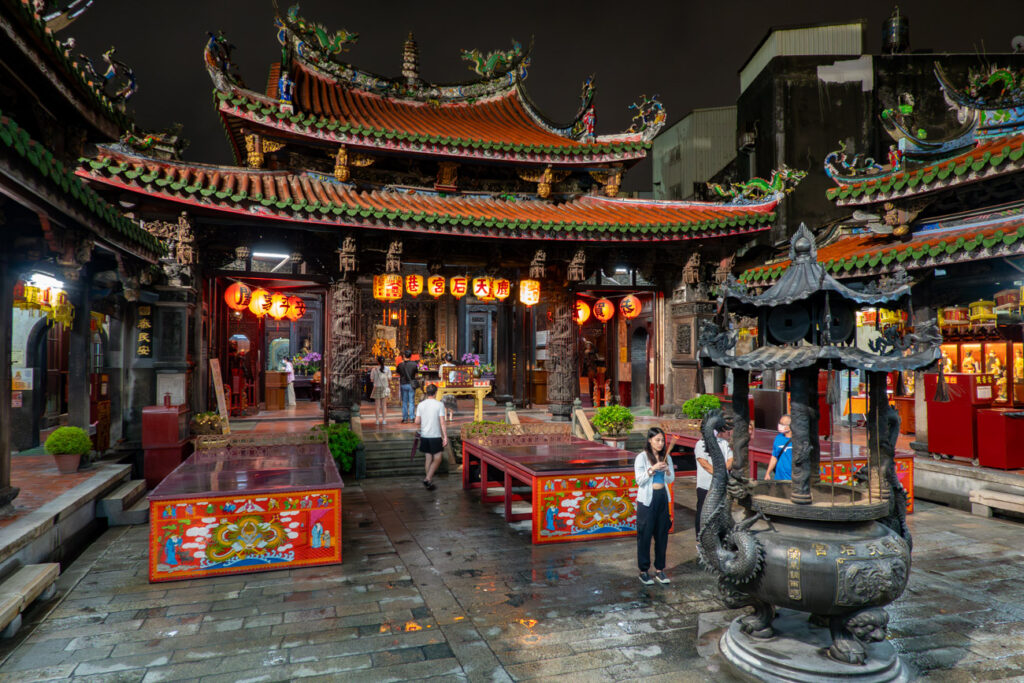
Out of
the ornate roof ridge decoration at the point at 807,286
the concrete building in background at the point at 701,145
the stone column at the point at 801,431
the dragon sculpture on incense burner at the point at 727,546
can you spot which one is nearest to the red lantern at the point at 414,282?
the ornate roof ridge decoration at the point at 807,286

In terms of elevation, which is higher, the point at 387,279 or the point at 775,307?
the point at 387,279

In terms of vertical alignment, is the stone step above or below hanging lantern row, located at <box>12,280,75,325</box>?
below

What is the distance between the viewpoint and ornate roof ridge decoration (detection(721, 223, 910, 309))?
4.25m

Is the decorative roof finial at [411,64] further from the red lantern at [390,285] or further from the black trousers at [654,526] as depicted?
the black trousers at [654,526]

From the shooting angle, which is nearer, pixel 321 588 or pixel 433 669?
pixel 433 669

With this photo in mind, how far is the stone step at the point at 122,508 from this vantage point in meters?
7.84

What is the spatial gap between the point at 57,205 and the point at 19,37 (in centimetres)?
154

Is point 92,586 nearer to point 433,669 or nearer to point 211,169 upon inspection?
point 433,669

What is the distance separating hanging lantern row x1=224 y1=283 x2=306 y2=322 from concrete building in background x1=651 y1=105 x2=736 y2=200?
1740 centimetres

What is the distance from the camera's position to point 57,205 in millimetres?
5883

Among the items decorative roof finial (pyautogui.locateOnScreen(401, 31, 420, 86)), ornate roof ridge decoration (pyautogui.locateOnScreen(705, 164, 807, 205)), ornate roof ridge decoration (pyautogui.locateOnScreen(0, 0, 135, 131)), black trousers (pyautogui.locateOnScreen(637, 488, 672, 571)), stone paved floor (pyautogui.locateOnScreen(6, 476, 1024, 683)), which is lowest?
stone paved floor (pyautogui.locateOnScreen(6, 476, 1024, 683))

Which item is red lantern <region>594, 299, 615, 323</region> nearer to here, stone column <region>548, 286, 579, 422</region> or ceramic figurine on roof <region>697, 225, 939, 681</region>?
stone column <region>548, 286, 579, 422</region>

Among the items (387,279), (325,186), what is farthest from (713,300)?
(325,186)

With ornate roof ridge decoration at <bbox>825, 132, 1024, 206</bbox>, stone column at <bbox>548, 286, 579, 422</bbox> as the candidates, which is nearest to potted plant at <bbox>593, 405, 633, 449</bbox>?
stone column at <bbox>548, 286, 579, 422</bbox>
